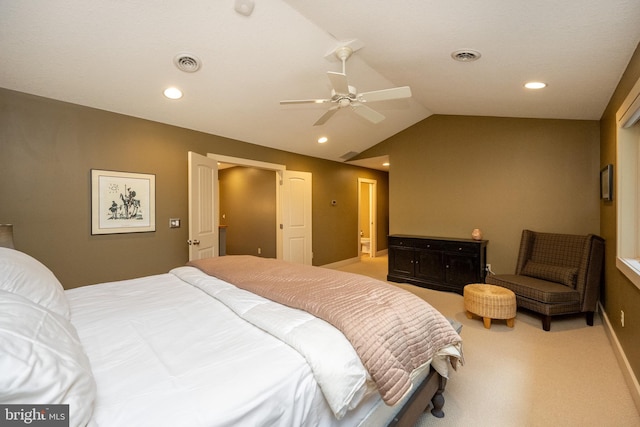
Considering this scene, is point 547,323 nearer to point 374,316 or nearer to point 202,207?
point 374,316

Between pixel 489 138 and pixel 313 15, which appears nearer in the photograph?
pixel 313 15

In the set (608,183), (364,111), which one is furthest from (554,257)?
(364,111)

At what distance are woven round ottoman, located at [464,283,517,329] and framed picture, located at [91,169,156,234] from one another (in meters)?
3.75

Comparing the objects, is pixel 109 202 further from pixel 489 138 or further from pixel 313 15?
pixel 489 138

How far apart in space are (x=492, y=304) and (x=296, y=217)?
3324 millimetres

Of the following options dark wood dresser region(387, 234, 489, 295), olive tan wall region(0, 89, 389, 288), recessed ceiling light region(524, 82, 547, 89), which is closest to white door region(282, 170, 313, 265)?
olive tan wall region(0, 89, 389, 288)

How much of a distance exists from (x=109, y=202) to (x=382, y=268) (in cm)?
480

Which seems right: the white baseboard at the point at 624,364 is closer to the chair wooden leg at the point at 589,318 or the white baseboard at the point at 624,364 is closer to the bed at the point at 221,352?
the chair wooden leg at the point at 589,318

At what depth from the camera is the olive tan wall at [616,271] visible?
2.04 meters

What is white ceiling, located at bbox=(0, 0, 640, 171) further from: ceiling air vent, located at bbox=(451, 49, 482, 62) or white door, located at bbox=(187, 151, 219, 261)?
white door, located at bbox=(187, 151, 219, 261)

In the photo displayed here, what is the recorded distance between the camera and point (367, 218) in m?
8.39

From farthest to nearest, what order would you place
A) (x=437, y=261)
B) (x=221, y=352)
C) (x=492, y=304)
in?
(x=437, y=261)
(x=492, y=304)
(x=221, y=352)

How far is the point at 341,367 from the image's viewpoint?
113cm

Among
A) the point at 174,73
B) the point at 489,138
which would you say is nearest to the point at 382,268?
the point at 489,138
